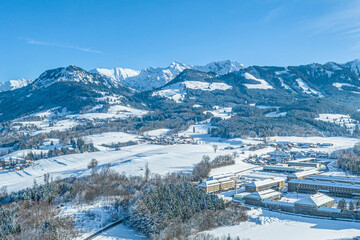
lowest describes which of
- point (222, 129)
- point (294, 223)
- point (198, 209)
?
point (294, 223)

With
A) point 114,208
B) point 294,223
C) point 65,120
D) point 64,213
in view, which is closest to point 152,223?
point 114,208

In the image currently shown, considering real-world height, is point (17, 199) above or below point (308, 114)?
below

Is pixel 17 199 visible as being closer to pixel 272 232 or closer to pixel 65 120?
pixel 272 232

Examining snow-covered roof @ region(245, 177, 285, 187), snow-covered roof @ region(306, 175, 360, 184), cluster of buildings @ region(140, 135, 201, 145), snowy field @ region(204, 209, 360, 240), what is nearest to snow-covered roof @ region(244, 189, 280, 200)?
snow-covered roof @ region(245, 177, 285, 187)

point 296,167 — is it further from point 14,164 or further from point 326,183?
point 14,164

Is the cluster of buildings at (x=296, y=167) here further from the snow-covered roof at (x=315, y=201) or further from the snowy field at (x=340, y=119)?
the snowy field at (x=340, y=119)

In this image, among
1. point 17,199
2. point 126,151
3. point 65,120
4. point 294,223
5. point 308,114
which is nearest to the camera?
point 294,223

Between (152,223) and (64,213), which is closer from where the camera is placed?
(152,223)

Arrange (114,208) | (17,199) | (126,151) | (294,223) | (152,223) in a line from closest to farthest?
(152,223), (294,223), (114,208), (17,199), (126,151)
